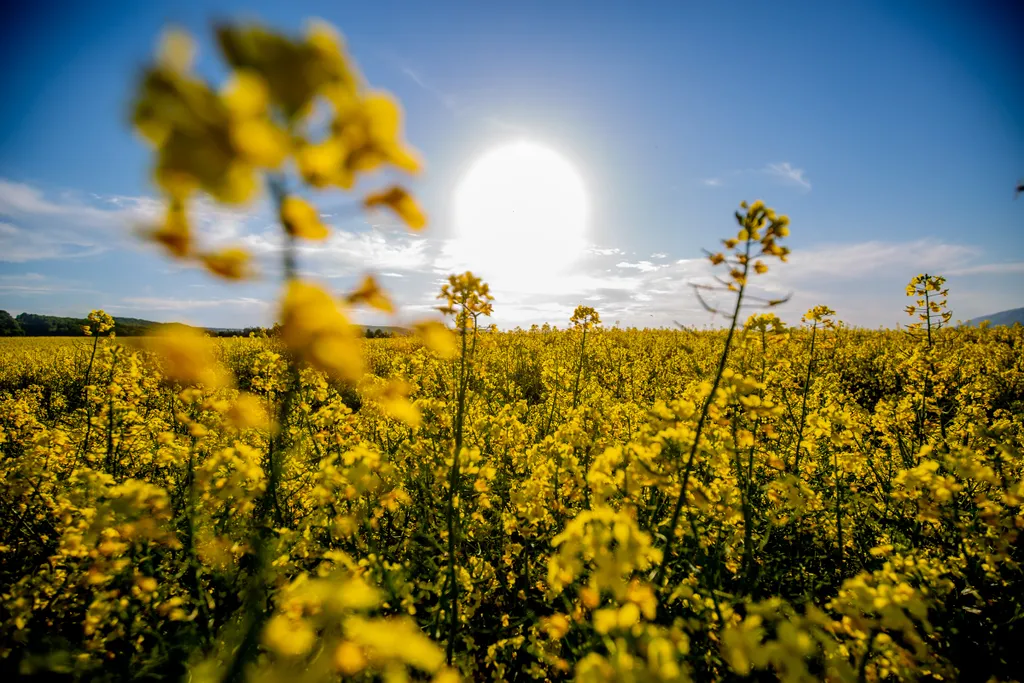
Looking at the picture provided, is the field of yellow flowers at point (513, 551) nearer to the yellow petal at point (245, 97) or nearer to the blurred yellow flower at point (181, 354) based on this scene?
the blurred yellow flower at point (181, 354)

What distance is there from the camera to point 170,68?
62 centimetres

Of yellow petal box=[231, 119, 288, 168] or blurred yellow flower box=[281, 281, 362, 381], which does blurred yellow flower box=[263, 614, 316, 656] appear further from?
yellow petal box=[231, 119, 288, 168]

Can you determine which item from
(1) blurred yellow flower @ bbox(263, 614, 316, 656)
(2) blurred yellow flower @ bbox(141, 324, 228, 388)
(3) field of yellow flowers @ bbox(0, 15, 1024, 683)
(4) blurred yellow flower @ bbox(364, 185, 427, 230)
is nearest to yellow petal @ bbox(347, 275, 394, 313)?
(3) field of yellow flowers @ bbox(0, 15, 1024, 683)

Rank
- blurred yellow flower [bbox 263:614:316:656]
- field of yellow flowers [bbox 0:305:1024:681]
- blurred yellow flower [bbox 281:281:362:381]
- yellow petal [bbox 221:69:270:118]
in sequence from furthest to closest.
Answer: field of yellow flowers [bbox 0:305:1024:681] → blurred yellow flower [bbox 263:614:316:656] → blurred yellow flower [bbox 281:281:362:381] → yellow petal [bbox 221:69:270:118]

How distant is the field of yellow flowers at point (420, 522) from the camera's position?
2.48 feet

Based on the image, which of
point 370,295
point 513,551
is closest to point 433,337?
point 370,295

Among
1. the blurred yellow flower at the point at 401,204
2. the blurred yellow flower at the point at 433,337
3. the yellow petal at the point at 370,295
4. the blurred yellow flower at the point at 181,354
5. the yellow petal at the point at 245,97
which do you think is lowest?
the blurred yellow flower at the point at 181,354

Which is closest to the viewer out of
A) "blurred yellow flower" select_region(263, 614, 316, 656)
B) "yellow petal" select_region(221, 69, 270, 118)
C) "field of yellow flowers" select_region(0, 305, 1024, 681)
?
"yellow petal" select_region(221, 69, 270, 118)

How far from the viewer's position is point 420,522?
303 centimetres

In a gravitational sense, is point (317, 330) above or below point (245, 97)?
below

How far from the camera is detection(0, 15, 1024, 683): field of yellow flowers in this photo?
2.48ft

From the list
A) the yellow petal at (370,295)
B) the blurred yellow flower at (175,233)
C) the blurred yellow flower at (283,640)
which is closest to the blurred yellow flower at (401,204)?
the yellow petal at (370,295)

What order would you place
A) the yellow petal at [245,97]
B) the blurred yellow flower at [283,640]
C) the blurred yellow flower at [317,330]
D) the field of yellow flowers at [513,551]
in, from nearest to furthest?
1. the yellow petal at [245,97]
2. the blurred yellow flower at [317,330]
3. the blurred yellow flower at [283,640]
4. the field of yellow flowers at [513,551]

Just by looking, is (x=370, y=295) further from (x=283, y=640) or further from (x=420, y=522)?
(x=420, y=522)
